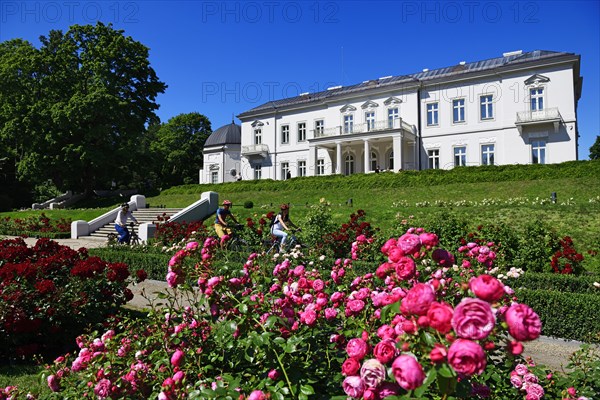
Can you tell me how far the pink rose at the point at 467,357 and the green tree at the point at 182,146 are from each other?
50227mm

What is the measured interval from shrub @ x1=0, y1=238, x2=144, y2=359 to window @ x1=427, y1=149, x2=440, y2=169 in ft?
96.1

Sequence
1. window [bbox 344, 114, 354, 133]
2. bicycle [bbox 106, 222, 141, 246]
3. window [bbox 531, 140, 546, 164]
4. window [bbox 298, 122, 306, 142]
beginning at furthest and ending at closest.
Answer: window [bbox 298, 122, 306, 142]
window [bbox 344, 114, 354, 133]
window [bbox 531, 140, 546, 164]
bicycle [bbox 106, 222, 141, 246]

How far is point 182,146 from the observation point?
172 feet

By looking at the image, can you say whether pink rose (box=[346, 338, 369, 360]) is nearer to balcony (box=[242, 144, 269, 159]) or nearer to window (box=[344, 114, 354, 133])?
window (box=[344, 114, 354, 133])

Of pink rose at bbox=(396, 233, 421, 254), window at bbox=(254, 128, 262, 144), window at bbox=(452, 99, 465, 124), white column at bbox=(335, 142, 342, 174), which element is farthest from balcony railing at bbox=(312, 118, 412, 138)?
pink rose at bbox=(396, 233, 421, 254)

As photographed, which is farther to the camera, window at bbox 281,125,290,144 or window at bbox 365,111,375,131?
window at bbox 281,125,290,144

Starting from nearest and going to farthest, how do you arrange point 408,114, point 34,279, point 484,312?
point 484,312 < point 34,279 < point 408,114

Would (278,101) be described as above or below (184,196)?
above

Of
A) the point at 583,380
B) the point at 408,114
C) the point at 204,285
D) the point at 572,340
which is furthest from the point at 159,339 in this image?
the point at 408,114

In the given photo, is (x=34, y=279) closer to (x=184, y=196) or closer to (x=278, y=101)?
(x=184, y=196)

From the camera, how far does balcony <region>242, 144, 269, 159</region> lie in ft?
131

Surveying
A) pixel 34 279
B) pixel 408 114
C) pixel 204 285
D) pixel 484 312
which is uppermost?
Answer: pixel 408 114

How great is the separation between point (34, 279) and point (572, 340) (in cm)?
655

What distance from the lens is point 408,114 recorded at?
31.9 metres
